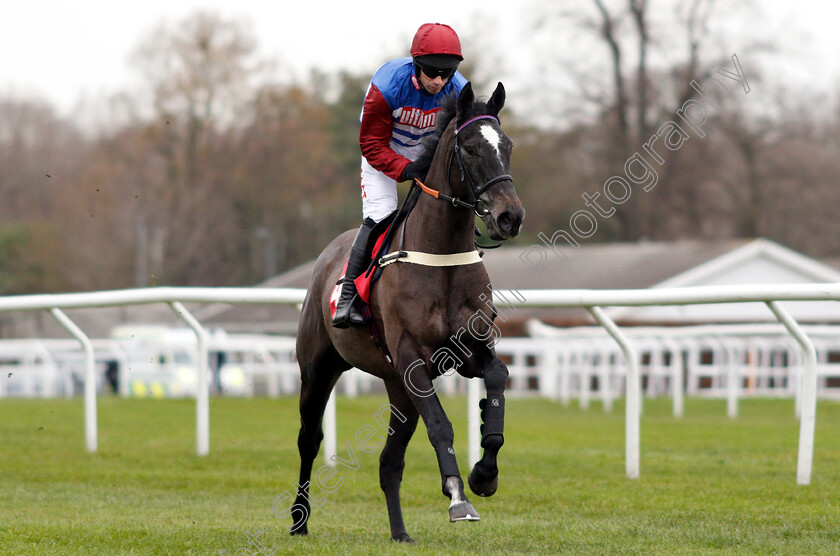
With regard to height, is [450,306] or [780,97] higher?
[780,97]

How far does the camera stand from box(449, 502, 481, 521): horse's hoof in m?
4.31

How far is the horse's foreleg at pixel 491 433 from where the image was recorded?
4504mm

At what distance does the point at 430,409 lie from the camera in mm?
4695

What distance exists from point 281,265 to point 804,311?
21.2 metres

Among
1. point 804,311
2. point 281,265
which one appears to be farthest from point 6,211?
point 804,311

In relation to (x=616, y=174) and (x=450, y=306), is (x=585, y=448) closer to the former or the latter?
(x=450, y=306)

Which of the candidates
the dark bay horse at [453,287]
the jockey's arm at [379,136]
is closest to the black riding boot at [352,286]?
the dark bay horse at [453,287]

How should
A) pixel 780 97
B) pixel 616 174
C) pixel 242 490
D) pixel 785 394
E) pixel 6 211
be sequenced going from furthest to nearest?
pixel 6 211 < pixel 616 174 < pixel 780 97 < pixel 785 394 < pixel 242 490

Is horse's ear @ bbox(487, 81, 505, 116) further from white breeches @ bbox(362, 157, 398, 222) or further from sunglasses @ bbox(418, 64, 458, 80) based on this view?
white breeches @ bbox(362, 157, 398, 222)

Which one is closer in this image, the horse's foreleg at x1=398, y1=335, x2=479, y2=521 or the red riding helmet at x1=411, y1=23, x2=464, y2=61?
the horse's foreleg at x1=398, y1=335, x2=479, y2=521

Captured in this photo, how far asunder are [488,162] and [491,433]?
3.62 ft

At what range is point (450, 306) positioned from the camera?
15.7 ft

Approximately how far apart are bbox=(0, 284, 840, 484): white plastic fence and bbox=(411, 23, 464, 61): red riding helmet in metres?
1.29

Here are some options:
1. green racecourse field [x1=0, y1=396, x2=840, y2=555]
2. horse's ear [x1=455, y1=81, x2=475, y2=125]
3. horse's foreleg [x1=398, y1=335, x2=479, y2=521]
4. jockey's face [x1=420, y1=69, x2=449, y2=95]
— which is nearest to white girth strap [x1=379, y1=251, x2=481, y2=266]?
horse's foreleg [x1=398, y1=335, x2=479, y2=521]
